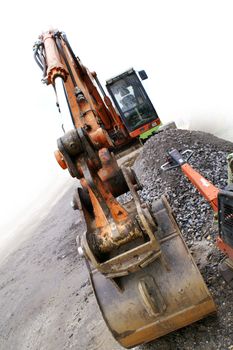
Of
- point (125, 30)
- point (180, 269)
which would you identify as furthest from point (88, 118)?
point (125, 30)

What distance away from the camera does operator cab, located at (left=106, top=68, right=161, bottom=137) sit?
9820 mm

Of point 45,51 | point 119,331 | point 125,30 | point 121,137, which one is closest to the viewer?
point 119,331

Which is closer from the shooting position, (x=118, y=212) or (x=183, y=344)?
(x=118, y=212)

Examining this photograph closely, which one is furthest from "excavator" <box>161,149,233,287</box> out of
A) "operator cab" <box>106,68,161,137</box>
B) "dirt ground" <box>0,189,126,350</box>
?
"operator cab" <box>106,68,161,137</box>

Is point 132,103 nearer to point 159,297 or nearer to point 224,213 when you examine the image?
point 224,213

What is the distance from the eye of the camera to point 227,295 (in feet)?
11.9

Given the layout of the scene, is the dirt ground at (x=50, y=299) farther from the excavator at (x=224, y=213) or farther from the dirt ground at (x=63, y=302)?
the excavator at (x=224, y=213)

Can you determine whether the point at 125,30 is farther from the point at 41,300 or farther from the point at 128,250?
the point at 128,250

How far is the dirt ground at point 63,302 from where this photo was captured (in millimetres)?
3490

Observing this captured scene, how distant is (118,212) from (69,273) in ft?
14.3

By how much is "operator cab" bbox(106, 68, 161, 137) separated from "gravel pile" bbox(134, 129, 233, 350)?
6.42ft

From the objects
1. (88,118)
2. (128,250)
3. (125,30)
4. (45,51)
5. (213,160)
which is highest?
(125,30)

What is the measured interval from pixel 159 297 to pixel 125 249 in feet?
1.67

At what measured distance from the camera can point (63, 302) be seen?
6035 mm
